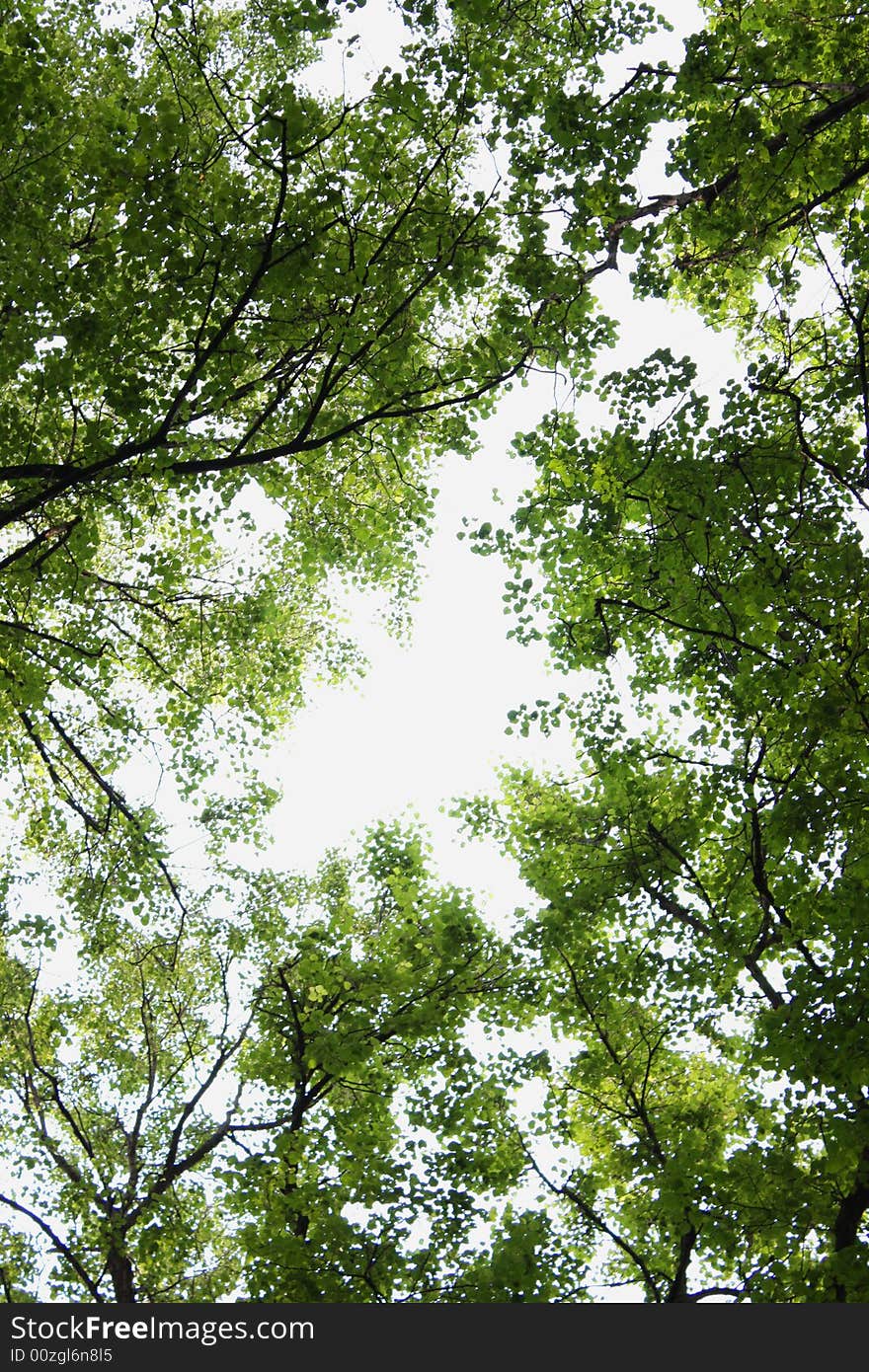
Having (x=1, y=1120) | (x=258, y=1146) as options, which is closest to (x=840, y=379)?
(x=258, y=1146)

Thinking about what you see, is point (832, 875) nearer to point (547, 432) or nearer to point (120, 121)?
point (547, 432)

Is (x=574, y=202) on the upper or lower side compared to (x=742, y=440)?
upper

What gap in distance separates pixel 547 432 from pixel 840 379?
295 cm

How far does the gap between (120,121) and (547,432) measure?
557cm

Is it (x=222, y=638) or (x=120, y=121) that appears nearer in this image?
(x=120, y=121)

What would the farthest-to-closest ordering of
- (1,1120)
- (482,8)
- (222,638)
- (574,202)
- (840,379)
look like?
(1,1120)
(222,638)
(840,379)
(574,202)
(482,8)

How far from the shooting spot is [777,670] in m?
8.59

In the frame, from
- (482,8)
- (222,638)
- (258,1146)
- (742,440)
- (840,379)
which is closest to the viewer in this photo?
(482,8)

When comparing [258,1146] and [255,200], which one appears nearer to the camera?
[255,200]

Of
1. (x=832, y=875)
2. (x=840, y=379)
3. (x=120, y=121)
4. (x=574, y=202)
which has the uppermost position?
(x=120, y=121)

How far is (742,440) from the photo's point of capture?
32.1ft

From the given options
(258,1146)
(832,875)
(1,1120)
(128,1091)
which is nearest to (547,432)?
(832,875)

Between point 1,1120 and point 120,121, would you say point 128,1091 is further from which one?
point 120,121

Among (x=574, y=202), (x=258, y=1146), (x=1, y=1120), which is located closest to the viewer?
(x=574, y=202)
